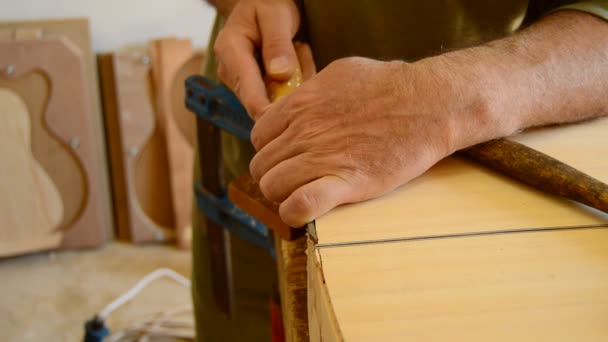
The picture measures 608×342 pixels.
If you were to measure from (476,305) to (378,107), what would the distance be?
0.25 metres

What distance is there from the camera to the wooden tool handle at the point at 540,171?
565 millimetres

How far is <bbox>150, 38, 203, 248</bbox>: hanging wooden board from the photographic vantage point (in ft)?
7.73

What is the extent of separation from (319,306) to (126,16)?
2166 millimetres

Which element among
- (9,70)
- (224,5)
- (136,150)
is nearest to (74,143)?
(136,150)

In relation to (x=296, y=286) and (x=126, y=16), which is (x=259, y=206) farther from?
(x=126, y=16)

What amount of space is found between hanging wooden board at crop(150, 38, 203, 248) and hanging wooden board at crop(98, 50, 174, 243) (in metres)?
0.05

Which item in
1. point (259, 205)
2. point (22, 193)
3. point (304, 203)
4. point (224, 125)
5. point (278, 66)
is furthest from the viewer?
point (22, 193)

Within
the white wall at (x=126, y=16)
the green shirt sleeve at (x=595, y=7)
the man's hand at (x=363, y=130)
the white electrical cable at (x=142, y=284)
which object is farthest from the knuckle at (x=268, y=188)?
the white wall at (x=126, y=16)

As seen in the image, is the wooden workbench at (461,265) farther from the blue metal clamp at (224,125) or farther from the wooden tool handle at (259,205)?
the blue metal clamp at (224,125)

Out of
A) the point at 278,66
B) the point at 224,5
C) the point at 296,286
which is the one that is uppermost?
the point at 224,5

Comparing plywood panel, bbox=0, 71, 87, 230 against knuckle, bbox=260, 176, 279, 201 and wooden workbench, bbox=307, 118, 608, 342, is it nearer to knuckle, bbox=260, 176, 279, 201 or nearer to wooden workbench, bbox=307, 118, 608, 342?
knuckle, bbox=260, 176, 279, 201

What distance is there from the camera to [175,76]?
239cm

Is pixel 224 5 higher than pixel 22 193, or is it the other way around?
pixel 224 5

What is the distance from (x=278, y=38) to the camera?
2.73 feet
